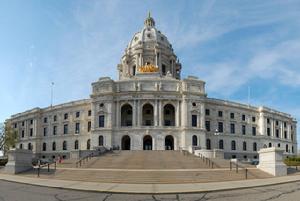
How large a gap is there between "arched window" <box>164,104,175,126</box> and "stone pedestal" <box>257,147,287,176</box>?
4398 cm

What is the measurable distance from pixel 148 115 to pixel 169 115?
17.5 feet

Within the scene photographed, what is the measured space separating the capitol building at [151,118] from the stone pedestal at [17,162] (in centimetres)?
3159

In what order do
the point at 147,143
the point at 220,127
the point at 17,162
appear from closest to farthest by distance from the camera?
the point at 17,162, the point at 147,143, the point at 220,127

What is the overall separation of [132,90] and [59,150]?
29906 mm

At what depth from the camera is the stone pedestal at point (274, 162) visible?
107 ft

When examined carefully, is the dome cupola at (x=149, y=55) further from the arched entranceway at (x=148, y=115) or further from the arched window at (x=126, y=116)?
the arched entranceway at (x=148, y=115)

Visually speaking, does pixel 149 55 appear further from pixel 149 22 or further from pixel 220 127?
pixel 220 127

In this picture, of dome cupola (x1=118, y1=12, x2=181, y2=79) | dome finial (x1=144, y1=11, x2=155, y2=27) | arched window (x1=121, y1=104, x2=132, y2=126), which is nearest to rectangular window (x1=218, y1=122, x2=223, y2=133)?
dome cupola (x1=118, y1=12, x2=181, y2=79)

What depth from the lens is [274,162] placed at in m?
33.0

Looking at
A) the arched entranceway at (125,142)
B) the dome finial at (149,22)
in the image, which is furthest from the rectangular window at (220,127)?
the dome finial at (149,22)

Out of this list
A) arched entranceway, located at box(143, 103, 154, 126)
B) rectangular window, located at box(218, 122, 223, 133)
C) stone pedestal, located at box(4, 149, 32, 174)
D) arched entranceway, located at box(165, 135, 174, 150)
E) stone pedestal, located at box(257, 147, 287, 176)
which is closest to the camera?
stone pedestal, located at box(257, 147, 287, 176)

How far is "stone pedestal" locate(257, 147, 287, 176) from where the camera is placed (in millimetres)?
32625

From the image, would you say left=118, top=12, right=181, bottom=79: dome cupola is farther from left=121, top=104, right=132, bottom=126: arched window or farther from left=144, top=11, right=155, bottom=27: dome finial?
left=121, top=104, right=132, bottom=126: arched window

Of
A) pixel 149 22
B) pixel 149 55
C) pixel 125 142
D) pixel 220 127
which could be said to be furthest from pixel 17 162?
pixel 149 22
